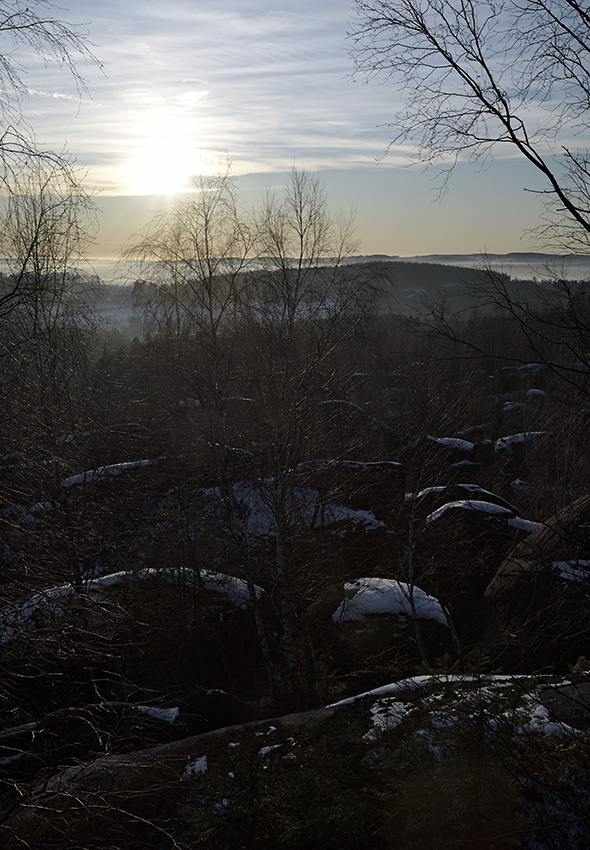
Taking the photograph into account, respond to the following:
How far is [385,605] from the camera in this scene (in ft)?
32.2

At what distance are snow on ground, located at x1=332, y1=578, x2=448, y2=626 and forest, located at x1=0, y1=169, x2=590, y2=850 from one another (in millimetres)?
41

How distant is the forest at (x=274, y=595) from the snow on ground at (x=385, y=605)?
41 mm

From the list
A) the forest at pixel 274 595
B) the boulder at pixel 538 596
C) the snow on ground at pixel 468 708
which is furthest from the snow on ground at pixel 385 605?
the snow on ground at pixel 468 708

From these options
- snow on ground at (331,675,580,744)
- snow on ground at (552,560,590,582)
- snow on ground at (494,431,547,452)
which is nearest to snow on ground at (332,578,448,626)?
snow on ground at (552,560,590,582)

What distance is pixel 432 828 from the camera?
4.48m

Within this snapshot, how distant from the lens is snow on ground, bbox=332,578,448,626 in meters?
9.72

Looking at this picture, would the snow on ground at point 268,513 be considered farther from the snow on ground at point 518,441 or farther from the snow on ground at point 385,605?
the snow on ground at point 518,441

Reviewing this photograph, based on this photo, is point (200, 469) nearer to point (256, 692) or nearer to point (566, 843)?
point (256, 692)

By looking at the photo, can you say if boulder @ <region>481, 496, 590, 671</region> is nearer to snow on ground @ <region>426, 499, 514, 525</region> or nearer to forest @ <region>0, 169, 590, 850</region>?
forest @ <region>0, 169, 590, 850</region>

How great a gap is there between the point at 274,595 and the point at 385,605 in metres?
2.84

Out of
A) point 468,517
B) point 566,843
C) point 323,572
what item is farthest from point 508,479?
point 566,843

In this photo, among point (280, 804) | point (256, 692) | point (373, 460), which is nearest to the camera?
point (280, 804)

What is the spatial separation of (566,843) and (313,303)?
991 cm

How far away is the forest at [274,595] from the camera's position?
14.9 feet
